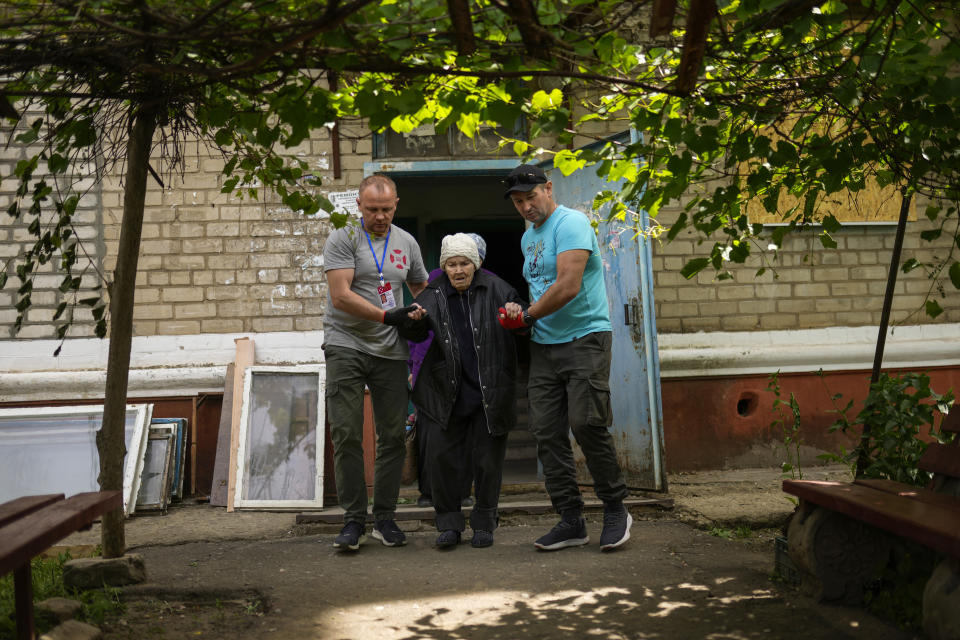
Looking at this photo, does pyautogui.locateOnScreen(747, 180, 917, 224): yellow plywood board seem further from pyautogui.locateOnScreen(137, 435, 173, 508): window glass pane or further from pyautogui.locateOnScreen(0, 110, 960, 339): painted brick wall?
pyautogui.locateOnScreen(137, 435, 173, 508): window glass pane

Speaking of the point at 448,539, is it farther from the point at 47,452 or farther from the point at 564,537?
the point at 47,452

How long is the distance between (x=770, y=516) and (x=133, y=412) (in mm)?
4338

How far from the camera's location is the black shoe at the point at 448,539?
4.28 m

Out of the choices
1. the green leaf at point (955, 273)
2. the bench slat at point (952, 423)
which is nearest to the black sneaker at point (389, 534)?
Answer: the bench slat at point (952, 423)

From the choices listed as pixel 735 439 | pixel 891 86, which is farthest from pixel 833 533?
pixel 735 439

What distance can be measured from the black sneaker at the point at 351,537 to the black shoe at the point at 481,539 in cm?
58

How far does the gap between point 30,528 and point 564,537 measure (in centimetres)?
250

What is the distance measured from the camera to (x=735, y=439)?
6.52 m

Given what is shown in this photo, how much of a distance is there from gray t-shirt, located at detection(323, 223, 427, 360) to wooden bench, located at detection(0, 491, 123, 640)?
153 cm

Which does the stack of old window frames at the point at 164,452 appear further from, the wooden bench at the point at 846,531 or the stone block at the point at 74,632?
the wooden bench at the point at 846,531

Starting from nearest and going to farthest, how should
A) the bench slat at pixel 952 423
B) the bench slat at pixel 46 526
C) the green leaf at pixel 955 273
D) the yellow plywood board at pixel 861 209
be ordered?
the bench slat at pixel 46 526, the bench slat at pixel 952 423, the green leaf at pixel 955 273, the yellow plywood board at pixel 861 209

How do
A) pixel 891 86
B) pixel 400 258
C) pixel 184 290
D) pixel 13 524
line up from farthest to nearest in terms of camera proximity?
pixel 184 290
pixel 400 258
pixel 891 86
pixel 13 524

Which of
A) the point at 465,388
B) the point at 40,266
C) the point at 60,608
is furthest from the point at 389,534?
the point at 40,266

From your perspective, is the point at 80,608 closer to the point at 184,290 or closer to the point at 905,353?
the point at 184,290
